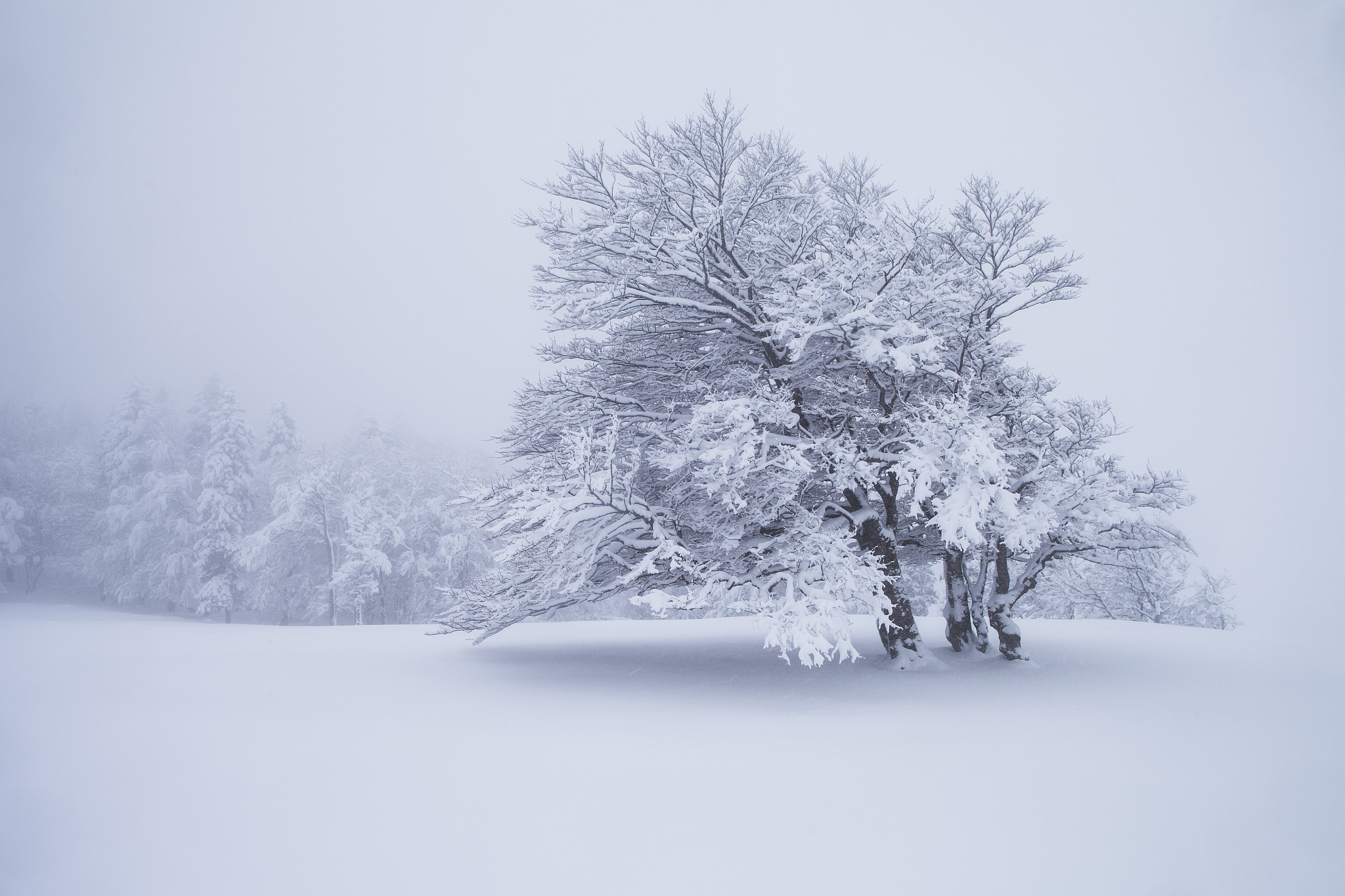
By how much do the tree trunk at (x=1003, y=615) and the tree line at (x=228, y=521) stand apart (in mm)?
20401

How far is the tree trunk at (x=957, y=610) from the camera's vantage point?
10219 millimetres

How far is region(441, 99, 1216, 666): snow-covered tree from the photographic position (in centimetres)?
731

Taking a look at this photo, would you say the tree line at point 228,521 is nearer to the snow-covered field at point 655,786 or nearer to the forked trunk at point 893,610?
the snow-covered field at point 655,786

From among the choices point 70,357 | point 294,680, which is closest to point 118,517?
point 70,357

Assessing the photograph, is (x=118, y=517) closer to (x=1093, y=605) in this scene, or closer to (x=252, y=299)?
(x=1093, y=605)

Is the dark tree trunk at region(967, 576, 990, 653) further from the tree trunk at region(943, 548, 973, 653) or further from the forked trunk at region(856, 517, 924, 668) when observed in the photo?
the forked trunk at region(856, 517, 924, 668)

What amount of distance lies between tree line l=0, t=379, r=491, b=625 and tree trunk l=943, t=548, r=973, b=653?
19.6 meters

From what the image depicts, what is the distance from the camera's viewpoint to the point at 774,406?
25.5 feet

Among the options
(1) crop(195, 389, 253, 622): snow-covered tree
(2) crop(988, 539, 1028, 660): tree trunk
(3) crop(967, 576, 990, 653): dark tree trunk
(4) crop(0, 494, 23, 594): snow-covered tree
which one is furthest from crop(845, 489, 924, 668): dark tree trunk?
(4) crop(0, 494, 23, 594): snow-covered tree

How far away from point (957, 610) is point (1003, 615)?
0.91 m

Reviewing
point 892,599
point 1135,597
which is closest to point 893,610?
point 892,599

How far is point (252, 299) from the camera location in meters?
194

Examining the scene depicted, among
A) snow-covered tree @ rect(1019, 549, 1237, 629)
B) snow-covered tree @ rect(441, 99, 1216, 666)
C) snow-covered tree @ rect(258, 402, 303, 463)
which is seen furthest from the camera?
snow-covered tree @ rect(258, 402, 303, 463)

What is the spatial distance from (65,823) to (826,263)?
339 inches
